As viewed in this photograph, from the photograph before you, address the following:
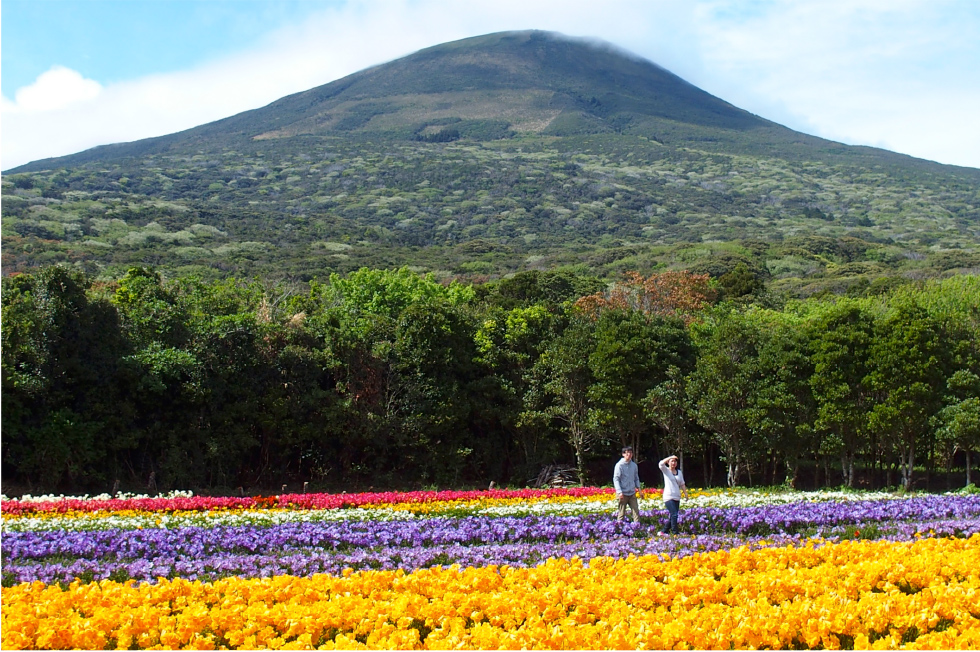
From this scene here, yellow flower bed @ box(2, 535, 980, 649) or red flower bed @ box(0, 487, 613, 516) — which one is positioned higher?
yellow flower bed @ box(2, 535, 980, 649)

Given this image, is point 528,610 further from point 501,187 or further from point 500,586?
point 501,187

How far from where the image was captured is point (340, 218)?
312 ft

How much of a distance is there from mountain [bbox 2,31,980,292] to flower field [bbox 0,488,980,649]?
1842 inches

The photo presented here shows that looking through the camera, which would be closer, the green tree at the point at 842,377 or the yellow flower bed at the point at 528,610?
the yellow flower bed at the point at 528,610

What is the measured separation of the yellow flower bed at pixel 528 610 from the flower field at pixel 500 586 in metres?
0.01

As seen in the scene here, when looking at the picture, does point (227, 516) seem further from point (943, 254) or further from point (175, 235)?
point (943, 254)

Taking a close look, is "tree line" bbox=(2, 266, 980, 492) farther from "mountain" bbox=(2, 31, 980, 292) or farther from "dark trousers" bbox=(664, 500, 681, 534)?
"mountain" bbox=(2, 31, 980, 292)

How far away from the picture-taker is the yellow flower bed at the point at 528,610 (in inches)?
195

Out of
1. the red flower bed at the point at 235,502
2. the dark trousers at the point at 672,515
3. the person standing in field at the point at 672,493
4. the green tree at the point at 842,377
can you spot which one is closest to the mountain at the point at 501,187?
the green tree at the point at 842,377

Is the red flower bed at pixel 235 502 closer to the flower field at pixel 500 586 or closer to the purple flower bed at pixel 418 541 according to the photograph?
the flower field at pixel 500 586

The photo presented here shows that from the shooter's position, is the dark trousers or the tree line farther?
the tree line

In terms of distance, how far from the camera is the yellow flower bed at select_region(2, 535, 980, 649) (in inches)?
195

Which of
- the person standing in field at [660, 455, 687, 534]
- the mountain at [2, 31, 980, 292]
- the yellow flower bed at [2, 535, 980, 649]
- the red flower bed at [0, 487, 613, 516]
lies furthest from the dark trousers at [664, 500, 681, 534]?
the mountain at [2, 31, 980, 292]

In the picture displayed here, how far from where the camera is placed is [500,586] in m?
6.32
